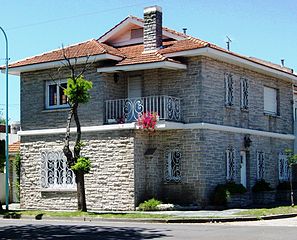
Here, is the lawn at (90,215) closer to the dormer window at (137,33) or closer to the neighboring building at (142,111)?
the neighboring building at (142,111)

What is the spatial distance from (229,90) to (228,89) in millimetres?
103

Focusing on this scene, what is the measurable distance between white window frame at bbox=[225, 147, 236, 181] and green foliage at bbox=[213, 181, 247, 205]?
1.21 m

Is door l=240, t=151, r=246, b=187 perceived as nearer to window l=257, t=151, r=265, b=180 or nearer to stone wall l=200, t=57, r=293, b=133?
window l=257, t=151, r=265, b=180

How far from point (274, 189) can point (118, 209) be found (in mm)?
8403

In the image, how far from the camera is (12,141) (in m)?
36.4

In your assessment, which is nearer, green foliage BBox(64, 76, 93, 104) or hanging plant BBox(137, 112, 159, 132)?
green foliage BBox(64, 76, 93, 104)

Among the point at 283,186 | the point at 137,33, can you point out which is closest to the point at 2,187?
the point at 137,33

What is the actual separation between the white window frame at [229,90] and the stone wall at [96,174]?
194 inches

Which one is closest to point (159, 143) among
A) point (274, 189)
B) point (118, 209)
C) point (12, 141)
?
point (118, 209)

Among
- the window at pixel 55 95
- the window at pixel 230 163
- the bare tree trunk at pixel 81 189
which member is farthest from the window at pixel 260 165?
the bare tree trunk at pixel 81 189

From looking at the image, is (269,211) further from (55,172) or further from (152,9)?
(152,9)

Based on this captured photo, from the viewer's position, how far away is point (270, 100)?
31.1m

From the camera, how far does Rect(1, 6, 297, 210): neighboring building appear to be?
24.9 metres

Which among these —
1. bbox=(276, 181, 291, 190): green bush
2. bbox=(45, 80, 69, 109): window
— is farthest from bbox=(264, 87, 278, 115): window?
bbox=(45, 80, 69, 109): window
